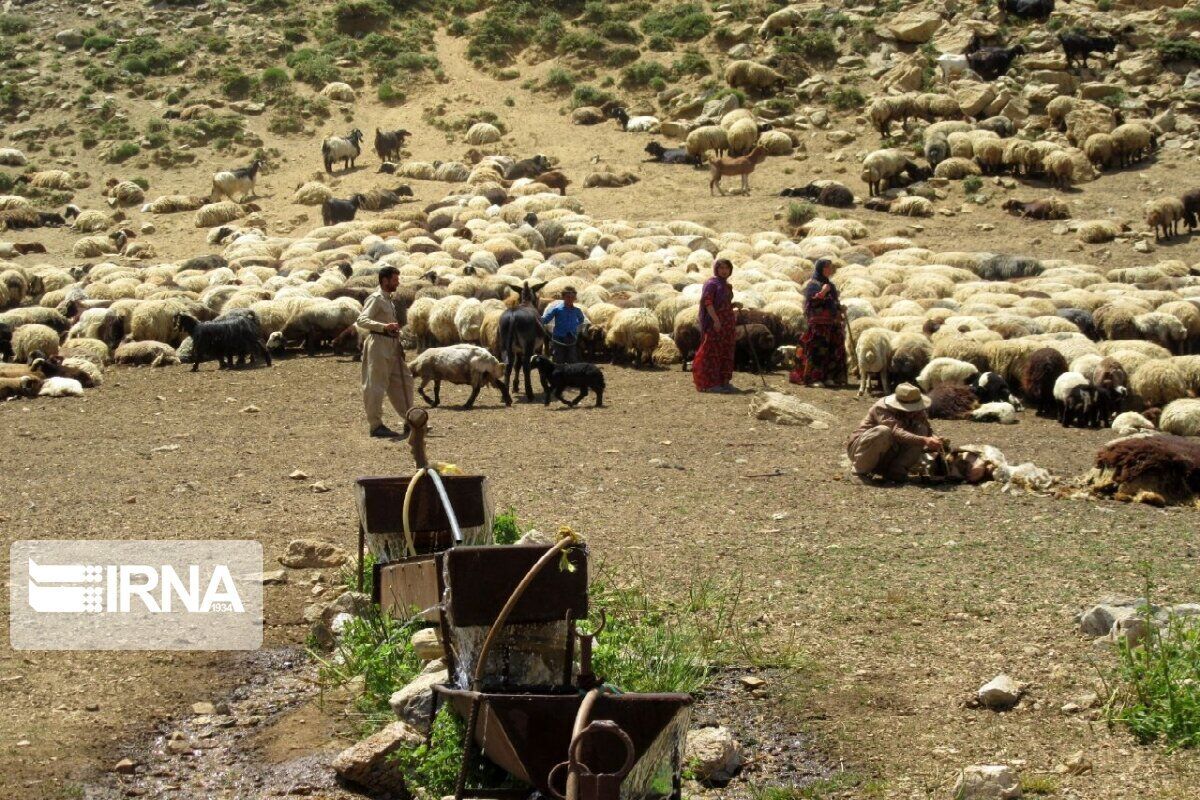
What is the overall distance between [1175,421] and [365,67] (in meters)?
32.6

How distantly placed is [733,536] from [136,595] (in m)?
3.66

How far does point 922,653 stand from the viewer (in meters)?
6.84

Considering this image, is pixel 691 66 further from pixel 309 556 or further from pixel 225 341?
pixel 309 556

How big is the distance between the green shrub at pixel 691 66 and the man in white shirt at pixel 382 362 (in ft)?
93.5

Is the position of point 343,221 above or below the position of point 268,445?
above

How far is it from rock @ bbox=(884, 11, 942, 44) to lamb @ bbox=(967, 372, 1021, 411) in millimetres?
24708

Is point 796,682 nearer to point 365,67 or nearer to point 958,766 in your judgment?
point 958,766

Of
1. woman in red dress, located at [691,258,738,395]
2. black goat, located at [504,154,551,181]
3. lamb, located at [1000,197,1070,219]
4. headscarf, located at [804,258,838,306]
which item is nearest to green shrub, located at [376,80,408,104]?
black goat, located at [504,154,551,181]

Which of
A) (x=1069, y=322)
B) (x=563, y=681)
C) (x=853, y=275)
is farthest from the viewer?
(x=853, y=275)

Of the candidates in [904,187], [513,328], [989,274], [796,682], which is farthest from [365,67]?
[796,682]

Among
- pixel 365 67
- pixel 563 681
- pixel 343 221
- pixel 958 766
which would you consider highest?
pixel 365 67

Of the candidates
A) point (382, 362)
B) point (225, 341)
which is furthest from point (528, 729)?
point (225, 341)

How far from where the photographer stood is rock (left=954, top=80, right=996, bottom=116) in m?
33.4

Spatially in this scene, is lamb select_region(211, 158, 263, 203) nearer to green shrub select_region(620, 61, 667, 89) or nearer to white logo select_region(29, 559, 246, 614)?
green shrub select_region(620, 61, 667, 89)
